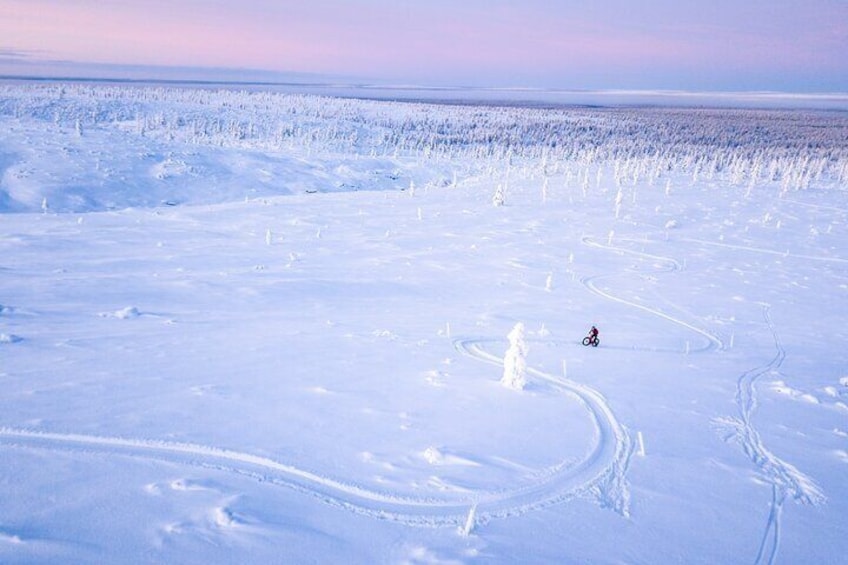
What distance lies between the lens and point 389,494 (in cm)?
536

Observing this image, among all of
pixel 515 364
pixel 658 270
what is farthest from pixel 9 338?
pixel 658 270

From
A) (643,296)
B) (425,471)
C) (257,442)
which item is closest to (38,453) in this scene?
(257,442)

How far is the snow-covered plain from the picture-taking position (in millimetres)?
4898

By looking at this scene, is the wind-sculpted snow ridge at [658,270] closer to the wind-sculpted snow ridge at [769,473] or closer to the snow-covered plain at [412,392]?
the snow-covered plain at [412,392]

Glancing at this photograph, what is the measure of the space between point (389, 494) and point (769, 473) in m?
4.30

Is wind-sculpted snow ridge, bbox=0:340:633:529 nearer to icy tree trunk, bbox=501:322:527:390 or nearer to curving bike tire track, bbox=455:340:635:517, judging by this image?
curving bike tire track, bbox=455:340:635:517

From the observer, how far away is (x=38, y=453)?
215 inches

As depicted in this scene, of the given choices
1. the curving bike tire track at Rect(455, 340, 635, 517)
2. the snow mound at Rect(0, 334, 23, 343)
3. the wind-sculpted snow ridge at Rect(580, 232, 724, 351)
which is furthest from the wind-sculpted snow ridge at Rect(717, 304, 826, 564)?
the snow mound at Rect(0, 334, 23, 343)

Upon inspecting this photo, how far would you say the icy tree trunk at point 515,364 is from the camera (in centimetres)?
792

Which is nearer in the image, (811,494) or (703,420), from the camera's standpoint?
(811,494)

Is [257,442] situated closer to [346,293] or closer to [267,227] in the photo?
[346,293]

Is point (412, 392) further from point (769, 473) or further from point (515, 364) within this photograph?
point (769, 473)

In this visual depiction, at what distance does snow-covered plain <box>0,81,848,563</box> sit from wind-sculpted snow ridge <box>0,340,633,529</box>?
0.03 metres

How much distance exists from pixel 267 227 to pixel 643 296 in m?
12.5
